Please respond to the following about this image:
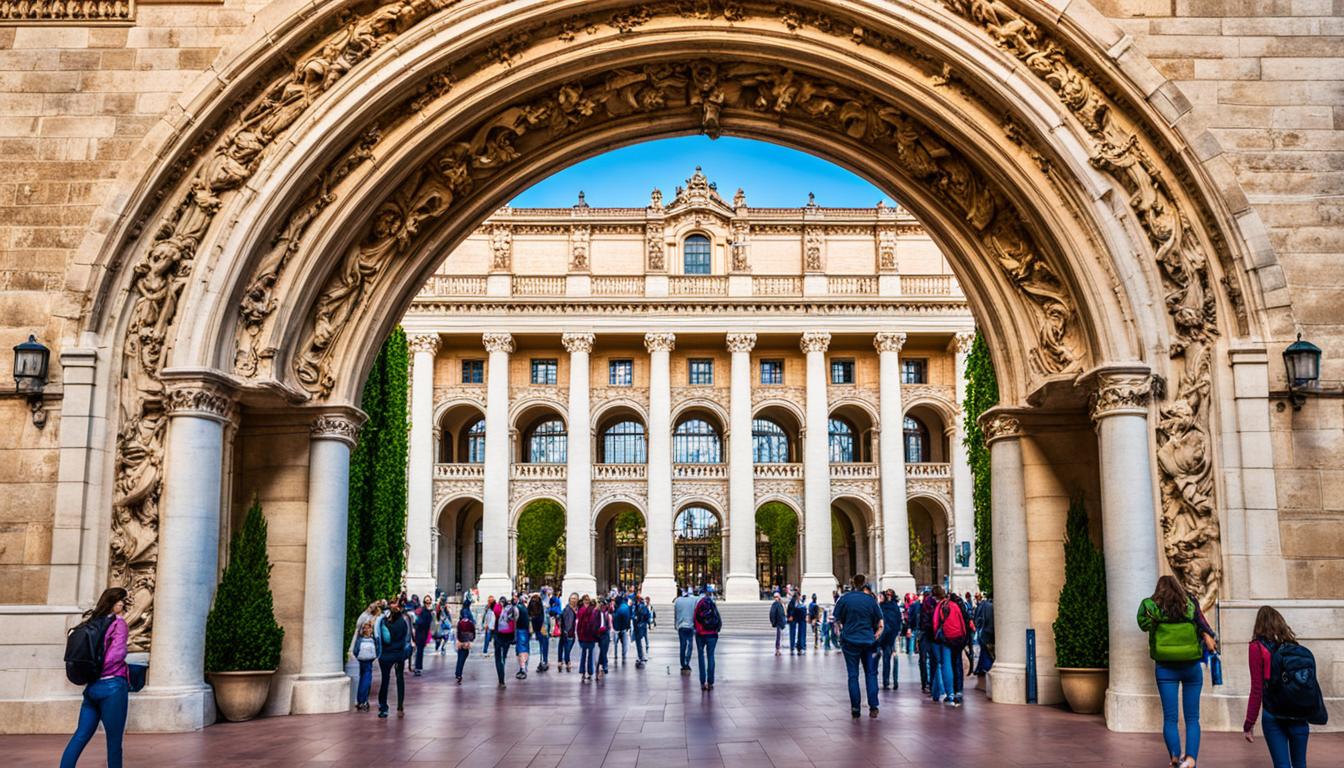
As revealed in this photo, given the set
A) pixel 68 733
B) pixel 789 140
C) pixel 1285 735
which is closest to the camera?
pixel 1285 735

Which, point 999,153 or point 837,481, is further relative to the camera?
point 837,481

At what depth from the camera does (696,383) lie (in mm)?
53344

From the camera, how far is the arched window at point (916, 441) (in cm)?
5750

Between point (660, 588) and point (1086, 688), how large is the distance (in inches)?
1483

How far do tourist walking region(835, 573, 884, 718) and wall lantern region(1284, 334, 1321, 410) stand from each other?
4753mm

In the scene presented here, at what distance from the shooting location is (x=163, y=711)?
38.1ft

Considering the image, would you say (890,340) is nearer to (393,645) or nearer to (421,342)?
(421,342)

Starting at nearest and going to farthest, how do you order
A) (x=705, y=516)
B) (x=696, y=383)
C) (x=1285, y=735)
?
(x=1285, y=735) → (x=696, y=383) → (x=705, y=516)

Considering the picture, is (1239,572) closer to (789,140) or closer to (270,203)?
(789,140)

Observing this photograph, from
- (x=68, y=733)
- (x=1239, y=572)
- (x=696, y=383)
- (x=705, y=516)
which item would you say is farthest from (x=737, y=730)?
(x=705, y=516)

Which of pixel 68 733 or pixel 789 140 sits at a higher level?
pixel 789 140

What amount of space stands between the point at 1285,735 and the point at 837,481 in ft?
151

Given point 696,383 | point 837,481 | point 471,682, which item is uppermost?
point 696,383

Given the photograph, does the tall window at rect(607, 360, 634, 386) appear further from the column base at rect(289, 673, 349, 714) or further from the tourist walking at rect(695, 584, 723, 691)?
the column base at rect(289, 673, 349, 714)
